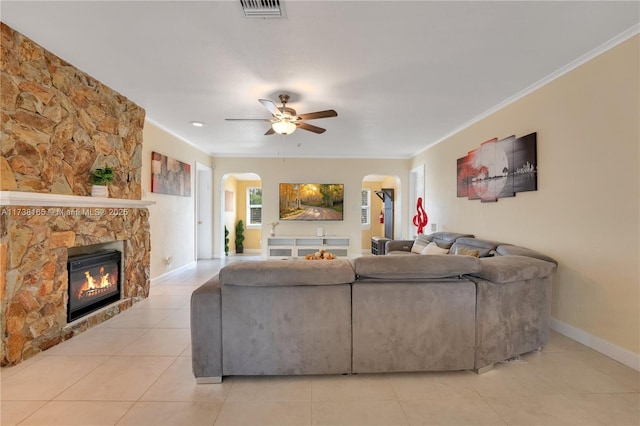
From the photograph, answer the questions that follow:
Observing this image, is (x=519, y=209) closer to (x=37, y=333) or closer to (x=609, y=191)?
(x=609, y=191)

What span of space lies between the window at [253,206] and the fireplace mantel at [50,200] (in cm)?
540

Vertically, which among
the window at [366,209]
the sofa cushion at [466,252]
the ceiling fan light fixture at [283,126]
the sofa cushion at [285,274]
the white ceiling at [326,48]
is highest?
the white ceiling at [326,48]

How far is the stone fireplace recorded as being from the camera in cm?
226

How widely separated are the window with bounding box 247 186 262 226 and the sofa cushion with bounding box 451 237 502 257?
19.4 ft

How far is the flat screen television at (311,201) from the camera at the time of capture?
285 inches

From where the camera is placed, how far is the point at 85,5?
2.02 metres

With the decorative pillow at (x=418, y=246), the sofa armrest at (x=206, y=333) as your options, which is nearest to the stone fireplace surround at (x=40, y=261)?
the sofa armrest at (x=206, y=333)

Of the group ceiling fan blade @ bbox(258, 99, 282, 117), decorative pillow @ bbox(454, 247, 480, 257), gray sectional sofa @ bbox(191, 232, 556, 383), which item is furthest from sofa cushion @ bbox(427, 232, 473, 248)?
ceiling fan blade @ bbox(258, 99, 282, 117)

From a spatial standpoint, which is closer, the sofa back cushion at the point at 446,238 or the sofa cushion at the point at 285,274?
the sofa cushion at the point at 285,274

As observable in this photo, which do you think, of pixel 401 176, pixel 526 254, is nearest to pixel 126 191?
pixel 526 254

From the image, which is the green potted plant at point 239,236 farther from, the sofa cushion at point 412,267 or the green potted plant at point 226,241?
the sofa cushion at point 412,267

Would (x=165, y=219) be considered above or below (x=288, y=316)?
above

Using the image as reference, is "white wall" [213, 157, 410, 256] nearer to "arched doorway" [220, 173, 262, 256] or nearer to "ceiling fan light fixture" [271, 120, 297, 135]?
"arched doorway" [220, 173, 262, 256]

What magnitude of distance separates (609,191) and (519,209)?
1.00m
